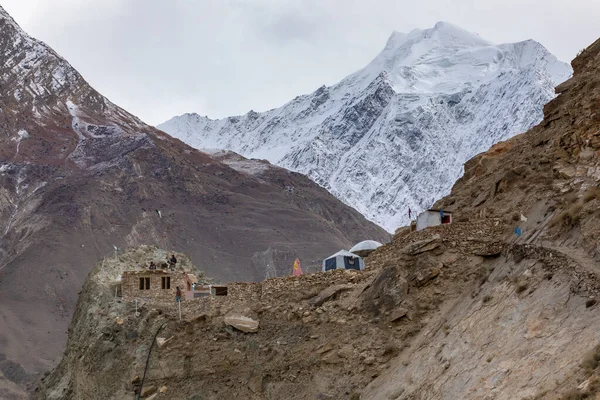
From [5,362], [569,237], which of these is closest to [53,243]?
[5,362]

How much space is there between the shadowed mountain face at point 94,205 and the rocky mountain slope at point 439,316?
5556 centimetres

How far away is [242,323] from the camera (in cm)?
2348

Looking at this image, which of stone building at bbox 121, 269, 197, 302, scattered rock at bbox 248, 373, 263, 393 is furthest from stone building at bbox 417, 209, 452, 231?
stone building at bbox 121, 269, 197, 302

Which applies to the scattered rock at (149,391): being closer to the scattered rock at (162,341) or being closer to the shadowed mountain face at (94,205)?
the scattered rock at (162,341)

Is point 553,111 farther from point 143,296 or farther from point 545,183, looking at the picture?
point 143,296

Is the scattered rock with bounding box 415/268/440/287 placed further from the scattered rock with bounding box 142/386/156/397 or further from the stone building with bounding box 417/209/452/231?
the scattered rock with bounding box 142/386/156/397

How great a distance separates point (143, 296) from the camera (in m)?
26.8

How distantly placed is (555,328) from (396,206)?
183995mm

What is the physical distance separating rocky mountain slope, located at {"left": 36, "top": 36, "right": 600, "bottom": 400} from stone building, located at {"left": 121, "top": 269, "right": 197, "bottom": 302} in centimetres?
62

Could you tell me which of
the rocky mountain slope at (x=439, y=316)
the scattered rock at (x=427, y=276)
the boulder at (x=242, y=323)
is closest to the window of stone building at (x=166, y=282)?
the rocky mountain slope at (x=439, y=316)

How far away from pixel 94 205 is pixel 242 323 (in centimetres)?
9771

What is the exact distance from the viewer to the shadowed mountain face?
306 ft

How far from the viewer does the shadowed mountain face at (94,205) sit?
93.2m

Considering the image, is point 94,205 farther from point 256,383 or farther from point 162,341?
point 256,383
